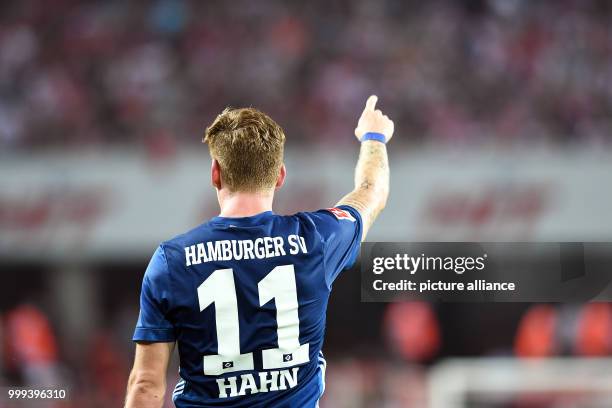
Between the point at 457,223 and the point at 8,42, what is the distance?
3.95m

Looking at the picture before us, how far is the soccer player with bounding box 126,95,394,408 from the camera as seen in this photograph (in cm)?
124

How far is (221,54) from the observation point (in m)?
6.36

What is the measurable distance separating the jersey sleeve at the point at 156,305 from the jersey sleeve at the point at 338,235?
0.84 feet

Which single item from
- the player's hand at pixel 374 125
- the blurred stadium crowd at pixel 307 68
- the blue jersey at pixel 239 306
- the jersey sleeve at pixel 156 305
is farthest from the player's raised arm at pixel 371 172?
the blurred stadium crowd at pixel 307 68

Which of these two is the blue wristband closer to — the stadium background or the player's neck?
the player's neck

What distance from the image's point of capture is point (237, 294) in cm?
124

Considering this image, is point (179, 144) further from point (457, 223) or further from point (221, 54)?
point (457, 223)

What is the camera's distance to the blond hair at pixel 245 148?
49.1 inches

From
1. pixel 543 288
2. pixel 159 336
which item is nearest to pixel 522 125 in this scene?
pixel 543 288

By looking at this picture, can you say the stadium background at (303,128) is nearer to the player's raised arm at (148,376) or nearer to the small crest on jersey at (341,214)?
the small crest on jersey at (341,214)

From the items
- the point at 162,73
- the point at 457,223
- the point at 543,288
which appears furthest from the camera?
the point at 162,73

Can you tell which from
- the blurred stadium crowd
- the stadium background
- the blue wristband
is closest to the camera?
the blue wristband

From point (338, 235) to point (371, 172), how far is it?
0.22 m

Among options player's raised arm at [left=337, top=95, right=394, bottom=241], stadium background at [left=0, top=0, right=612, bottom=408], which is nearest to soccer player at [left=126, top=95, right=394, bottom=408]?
player's raised arm at [left=337, top=95, right=394, bottom=241]
